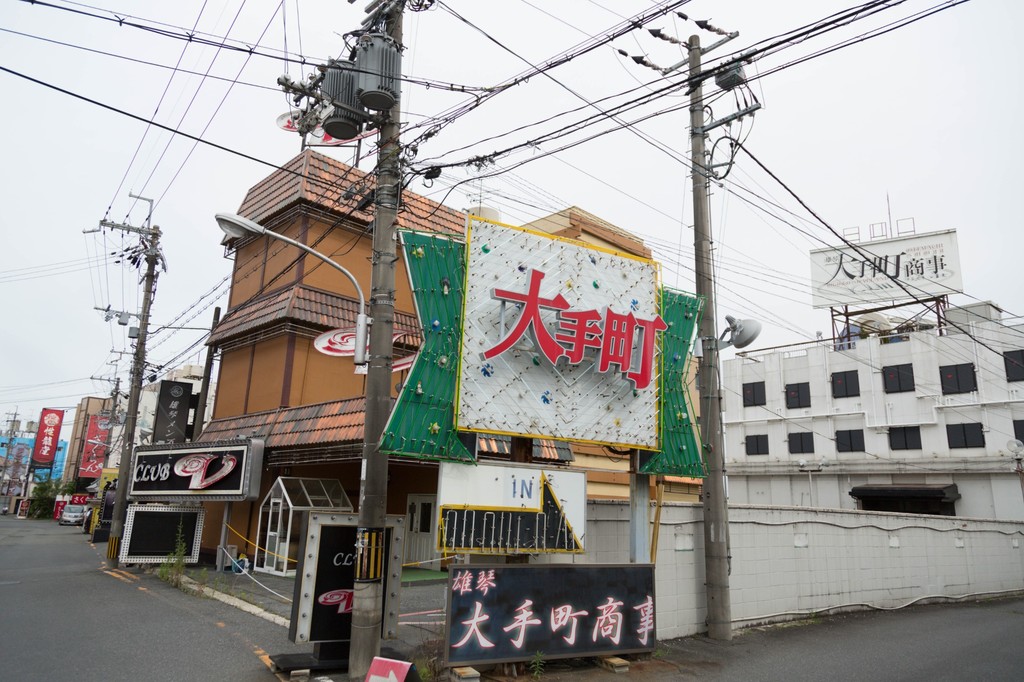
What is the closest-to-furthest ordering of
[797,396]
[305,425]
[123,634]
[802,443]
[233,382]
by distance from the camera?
1. [123,634]
2. [305,425]
3. [233,382]
4. [802,443]
5. [797,396]

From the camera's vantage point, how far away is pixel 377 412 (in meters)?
9.09

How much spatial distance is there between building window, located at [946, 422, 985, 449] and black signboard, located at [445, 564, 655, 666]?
34306 mm

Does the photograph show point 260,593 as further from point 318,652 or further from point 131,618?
point 318,652

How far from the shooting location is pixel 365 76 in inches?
370

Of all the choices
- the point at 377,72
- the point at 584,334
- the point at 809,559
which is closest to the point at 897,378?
the point at 809,559

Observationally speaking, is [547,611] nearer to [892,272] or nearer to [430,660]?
[430,660]

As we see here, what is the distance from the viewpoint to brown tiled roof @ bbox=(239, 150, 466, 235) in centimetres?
2147

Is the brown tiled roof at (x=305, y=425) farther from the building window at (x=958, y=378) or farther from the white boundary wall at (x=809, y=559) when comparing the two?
the building window at (x=958, y=378)

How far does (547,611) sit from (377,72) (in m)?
8.45

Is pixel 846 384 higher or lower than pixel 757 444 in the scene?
higher

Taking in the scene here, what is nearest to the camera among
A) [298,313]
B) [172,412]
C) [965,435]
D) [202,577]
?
[202,577]

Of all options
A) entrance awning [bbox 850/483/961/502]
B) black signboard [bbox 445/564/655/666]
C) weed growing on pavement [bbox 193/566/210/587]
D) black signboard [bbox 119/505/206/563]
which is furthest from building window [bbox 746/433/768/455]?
black signboard [bbox 445/564/655/666]

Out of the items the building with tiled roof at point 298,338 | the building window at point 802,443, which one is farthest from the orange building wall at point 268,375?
the building window at point 802,443

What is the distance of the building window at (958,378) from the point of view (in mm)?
36438
